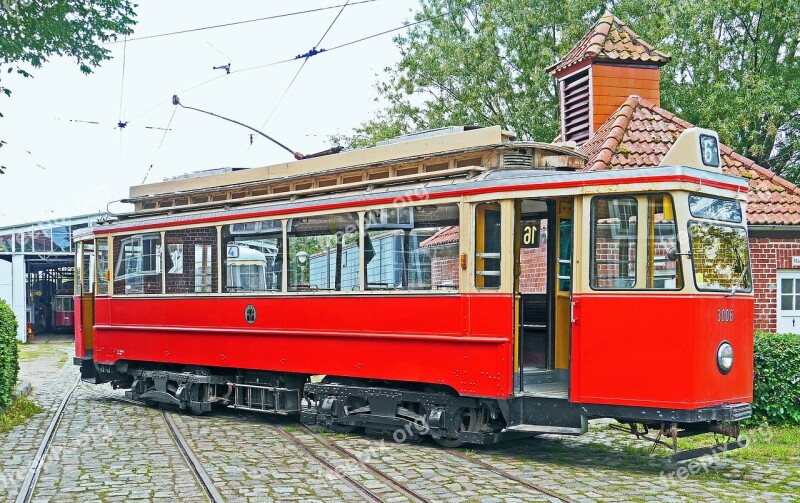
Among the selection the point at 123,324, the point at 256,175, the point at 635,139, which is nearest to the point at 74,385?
the point at 123,324

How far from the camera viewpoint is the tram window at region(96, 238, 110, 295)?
14570 millimetres

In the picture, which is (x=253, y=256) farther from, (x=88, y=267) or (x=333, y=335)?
(x=88, y=267)

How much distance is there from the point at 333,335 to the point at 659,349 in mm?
3899

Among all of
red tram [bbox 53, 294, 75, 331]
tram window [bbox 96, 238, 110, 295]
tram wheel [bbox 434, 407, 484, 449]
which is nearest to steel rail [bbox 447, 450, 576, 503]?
tram wheel [bbox 434, 407, 484, 449]

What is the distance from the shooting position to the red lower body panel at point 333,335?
9430 millimetres

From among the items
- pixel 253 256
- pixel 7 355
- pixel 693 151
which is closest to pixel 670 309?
pixel 693 151

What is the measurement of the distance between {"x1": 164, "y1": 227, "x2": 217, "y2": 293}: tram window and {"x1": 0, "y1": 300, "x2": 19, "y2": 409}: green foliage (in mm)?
2305

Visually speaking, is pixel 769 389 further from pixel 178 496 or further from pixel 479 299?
pixel 178 496

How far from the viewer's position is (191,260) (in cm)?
1295

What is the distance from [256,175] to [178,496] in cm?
569

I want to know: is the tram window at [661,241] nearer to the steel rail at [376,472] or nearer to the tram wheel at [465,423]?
the tram wheel at [465,423]

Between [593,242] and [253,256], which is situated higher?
[593,242]

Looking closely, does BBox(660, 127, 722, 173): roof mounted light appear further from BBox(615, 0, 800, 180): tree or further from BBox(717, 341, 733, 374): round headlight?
BBox(615, 0, 800, 180): tree

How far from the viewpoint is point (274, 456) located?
9719 millimetres
